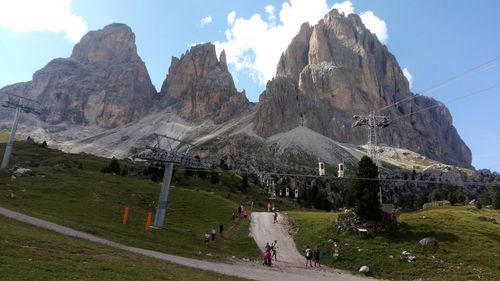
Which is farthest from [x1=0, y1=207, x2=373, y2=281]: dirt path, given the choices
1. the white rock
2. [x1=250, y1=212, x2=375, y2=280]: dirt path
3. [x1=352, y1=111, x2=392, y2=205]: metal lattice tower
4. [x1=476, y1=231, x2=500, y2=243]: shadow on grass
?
[x1=476, y1=231, x2=500, y2=243]: shadow on grass

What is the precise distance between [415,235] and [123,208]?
42587 mm

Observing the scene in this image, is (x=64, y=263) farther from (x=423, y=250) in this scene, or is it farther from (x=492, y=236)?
(x=492, y=236)

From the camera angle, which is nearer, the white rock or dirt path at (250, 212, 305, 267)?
the white rock

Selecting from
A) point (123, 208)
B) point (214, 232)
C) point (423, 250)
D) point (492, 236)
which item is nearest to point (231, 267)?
point (214, 232)

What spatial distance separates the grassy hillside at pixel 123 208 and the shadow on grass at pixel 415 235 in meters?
16.3

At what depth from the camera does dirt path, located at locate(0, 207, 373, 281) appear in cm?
3434

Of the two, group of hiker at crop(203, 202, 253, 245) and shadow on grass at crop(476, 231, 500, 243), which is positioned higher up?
shadow on grass at crop(476, 231, 500, 243)

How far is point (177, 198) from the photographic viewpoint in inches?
3194

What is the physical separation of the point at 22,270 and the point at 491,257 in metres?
42.2

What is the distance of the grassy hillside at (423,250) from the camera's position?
4031 cm

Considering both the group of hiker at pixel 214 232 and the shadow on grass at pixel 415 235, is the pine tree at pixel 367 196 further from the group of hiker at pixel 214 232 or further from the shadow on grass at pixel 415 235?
the group of hiker at pixel 214 232

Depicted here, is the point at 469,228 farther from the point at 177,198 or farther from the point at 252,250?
the point at 177,198

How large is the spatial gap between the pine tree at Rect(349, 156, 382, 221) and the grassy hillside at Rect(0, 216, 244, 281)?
93.1ft

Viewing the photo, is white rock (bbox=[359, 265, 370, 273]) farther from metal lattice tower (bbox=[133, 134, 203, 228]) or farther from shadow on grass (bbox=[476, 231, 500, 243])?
metal lattice tower (bbox=[133, 134, 203, 228])
